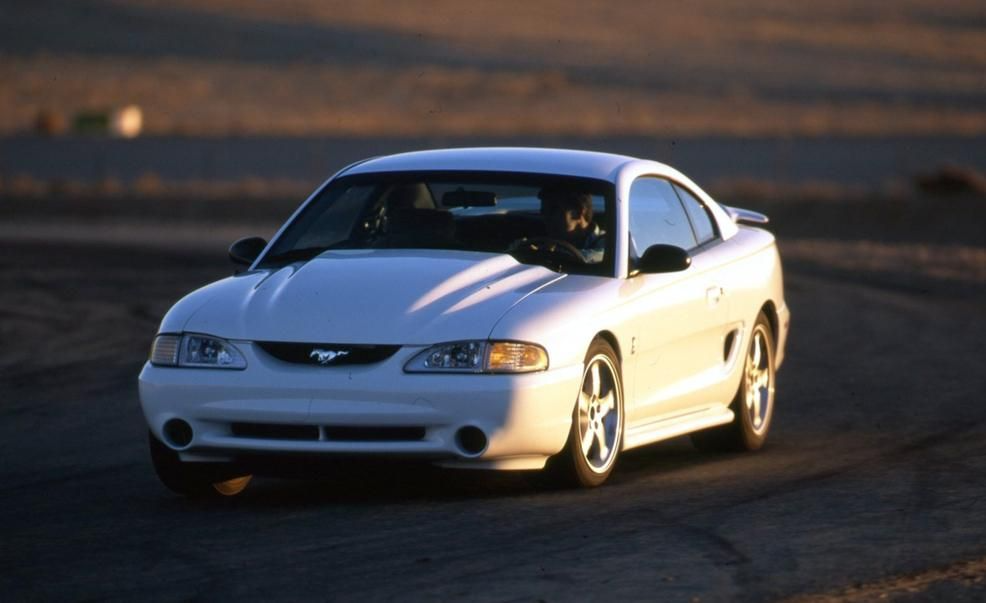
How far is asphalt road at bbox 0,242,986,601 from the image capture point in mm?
6742

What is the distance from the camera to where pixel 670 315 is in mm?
9477

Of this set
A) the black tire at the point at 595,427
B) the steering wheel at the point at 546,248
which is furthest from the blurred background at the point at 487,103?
the black tire at the point at 595,427

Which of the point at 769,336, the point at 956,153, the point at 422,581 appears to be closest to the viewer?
the point at 422,581

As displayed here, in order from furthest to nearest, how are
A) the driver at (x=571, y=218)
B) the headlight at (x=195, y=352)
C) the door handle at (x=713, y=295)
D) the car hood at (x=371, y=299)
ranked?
the door handle at (x=713, y=295) < the driver at (x=571, y=218) < the headlight at (x=195, y=352) < the car hood at (x=371, y=299)

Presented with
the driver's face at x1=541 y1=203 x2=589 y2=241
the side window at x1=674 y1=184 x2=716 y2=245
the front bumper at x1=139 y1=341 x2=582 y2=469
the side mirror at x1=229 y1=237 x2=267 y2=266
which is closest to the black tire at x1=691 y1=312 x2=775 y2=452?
the side window at x1=674 y1=184 x2=716 y2=245

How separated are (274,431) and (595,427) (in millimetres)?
1365

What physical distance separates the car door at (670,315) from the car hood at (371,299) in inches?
22.8

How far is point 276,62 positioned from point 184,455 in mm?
83965

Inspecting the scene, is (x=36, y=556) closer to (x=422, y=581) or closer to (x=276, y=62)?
(x=422, y=581)

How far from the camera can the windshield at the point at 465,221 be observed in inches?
366

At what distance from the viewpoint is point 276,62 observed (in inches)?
3597

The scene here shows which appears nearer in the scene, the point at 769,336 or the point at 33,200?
the point at 769,336

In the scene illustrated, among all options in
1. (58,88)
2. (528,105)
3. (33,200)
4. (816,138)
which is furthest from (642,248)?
(58,88)

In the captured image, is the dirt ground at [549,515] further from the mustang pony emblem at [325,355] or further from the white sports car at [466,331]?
the mustang pony emblem at [325,355]
